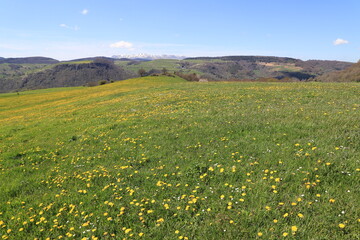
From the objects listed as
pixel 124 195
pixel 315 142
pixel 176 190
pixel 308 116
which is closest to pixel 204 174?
pixel 176 190

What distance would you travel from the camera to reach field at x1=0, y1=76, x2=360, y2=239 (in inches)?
223

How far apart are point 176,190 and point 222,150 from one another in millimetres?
3429

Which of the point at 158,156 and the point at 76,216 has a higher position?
the point at 158,156

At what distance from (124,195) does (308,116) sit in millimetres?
11422

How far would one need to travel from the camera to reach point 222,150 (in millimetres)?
9977

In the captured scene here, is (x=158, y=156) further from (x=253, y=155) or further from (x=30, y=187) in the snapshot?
(x=30, y=187)

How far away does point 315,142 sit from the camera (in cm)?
903

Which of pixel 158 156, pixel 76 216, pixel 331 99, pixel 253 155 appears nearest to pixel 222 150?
pixel 253 155

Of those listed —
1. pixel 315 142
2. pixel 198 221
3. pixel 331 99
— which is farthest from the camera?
pixel 331 99

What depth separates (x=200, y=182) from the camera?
783 cm

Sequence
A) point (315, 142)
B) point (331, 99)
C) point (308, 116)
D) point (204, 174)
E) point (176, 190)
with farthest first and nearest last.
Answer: point (331, 99) → point (308, 116) → point (315, 142) → point (204, 174) → point (176, 190)

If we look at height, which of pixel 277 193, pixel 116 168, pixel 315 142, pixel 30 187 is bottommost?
pixel 30 187

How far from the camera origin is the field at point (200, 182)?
5.65 metres

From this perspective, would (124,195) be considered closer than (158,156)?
Yes
